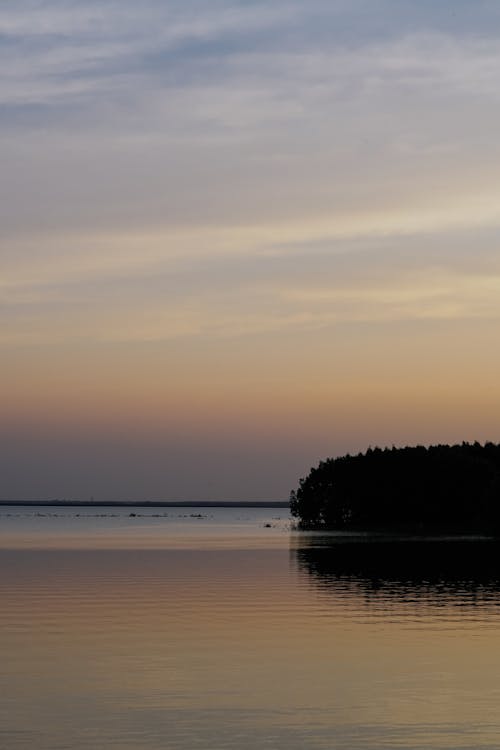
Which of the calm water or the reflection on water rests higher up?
the reflection on water

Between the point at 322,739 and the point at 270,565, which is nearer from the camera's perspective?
the point at 322,739

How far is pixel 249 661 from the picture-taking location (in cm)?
4178

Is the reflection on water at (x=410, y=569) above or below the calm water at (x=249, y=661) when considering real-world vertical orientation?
above

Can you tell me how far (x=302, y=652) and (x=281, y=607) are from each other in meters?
17.5

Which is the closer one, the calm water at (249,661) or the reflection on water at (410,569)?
the calm water at (249,661)

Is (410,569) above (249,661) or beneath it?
above

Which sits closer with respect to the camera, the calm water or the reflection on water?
the calm water

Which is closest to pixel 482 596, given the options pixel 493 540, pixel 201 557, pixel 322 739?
pixel 322 739

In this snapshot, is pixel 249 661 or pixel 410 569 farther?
pixel 410 569

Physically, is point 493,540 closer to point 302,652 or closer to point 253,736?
point 302,652

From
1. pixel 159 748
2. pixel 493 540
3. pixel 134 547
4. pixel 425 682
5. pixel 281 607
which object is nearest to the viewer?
pixel 159 748

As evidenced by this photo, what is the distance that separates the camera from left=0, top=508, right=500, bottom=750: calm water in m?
30.0

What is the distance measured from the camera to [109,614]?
57.4 meters

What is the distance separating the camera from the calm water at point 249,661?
30.0m
